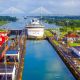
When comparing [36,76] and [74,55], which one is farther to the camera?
[74,55]

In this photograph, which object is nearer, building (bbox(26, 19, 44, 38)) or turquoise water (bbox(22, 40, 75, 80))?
turquoise water (bbox(22, 40, 75, 80))

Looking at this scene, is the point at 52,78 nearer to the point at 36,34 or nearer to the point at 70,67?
the point at 70,67

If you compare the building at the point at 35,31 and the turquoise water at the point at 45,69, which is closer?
the turquoise water at the point at 45,69

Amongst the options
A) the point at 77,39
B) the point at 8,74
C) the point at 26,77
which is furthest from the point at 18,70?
the point at 77,39

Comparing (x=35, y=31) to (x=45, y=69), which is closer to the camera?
(x=45, y=69)

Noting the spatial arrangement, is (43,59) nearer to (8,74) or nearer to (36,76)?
(36,76)

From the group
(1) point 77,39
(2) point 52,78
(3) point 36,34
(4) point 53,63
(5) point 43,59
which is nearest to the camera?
(2) point 52,78

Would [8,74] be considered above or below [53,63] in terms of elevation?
above

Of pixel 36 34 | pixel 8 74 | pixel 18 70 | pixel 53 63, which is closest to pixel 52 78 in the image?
pixel 18 70

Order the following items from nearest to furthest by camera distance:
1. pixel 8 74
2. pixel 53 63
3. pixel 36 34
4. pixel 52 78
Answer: pixel 8 74
pixel 52 78
pixel 53 63
pixel 36 34
